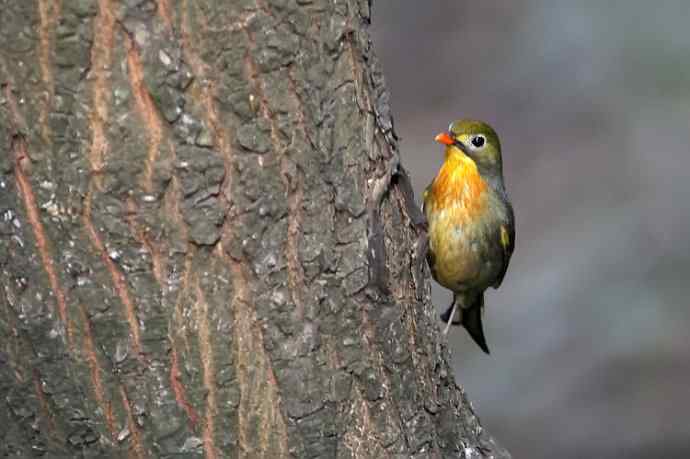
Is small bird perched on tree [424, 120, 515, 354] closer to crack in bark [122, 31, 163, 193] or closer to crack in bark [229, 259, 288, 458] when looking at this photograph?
crack in bark [229, 259, 288, 458]

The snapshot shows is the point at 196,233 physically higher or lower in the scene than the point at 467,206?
lower

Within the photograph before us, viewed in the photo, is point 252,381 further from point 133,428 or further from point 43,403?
point 43,403

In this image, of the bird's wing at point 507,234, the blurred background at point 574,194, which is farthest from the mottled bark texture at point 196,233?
the blurred background at point 574,194

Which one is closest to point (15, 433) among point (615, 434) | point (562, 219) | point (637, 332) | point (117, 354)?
point (117, 354)

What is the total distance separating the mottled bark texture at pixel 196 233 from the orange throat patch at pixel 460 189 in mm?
1776

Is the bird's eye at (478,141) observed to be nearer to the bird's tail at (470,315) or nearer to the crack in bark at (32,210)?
the bird's tail at (470,315)

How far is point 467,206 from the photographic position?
4512mm

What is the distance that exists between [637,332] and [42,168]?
20.5ft

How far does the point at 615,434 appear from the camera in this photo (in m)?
7.49

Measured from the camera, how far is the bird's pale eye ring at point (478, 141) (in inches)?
177

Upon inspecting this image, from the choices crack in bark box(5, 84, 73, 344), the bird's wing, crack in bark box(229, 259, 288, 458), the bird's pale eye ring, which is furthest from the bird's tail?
crack in bark box(5, 84, 73, 344)

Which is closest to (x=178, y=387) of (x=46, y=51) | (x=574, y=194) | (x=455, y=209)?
(x=46, y=51)

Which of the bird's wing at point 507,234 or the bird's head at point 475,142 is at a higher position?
the bird's head at point 475,142

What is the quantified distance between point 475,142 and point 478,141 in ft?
0.04
